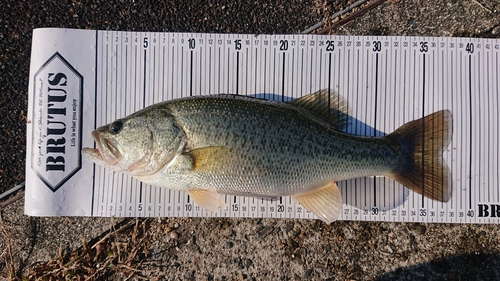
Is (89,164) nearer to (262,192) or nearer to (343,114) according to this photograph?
(262,192)

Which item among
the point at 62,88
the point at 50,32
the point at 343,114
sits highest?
the point at 50,32

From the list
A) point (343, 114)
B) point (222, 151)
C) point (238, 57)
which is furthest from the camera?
point (238, 57)

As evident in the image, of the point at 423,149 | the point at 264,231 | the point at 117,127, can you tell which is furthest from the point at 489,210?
the point at 117,127

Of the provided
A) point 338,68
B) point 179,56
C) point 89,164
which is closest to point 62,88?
point 89,164

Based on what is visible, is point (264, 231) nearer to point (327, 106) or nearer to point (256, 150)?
point (256, 150)

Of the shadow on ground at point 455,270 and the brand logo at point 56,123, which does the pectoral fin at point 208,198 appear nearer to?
the brand logo at point 56,123

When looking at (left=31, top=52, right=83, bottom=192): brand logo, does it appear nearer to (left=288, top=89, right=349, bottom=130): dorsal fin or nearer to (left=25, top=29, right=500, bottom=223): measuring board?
(left=25, top=29, right=500, bottom=223): measuring board

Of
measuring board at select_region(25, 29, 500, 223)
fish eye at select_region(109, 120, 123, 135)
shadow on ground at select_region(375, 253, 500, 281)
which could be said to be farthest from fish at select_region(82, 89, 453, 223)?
shadow on ground at select_region(375, 253, 500, 281)
